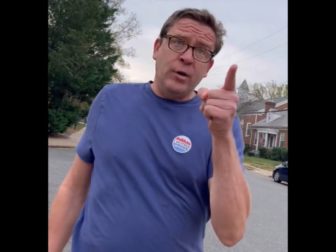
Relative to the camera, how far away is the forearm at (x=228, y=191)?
1.35m

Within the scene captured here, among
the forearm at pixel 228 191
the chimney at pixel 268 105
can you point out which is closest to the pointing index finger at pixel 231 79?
the forearm at pixel 228 191

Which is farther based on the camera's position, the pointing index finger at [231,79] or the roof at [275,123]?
the roof at [275,123]

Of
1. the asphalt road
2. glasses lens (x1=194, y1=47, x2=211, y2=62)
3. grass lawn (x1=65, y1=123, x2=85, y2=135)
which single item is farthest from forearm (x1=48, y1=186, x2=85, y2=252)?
grass lawn (x1=65, y1=123, x2=85, y2=135)

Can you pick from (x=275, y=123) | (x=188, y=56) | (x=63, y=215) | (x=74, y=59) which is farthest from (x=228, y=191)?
(x=275, y=123)

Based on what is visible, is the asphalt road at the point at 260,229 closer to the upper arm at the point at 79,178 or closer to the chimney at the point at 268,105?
the upper arm at the point at 79,178

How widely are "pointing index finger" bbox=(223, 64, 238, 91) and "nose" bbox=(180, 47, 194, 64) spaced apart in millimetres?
330

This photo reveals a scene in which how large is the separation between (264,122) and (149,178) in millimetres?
50026

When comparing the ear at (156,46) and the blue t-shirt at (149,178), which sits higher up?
the ear at (156,46)

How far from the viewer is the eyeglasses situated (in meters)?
1.63

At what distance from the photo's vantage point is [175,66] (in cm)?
164

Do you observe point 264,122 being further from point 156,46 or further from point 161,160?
point 161,160
